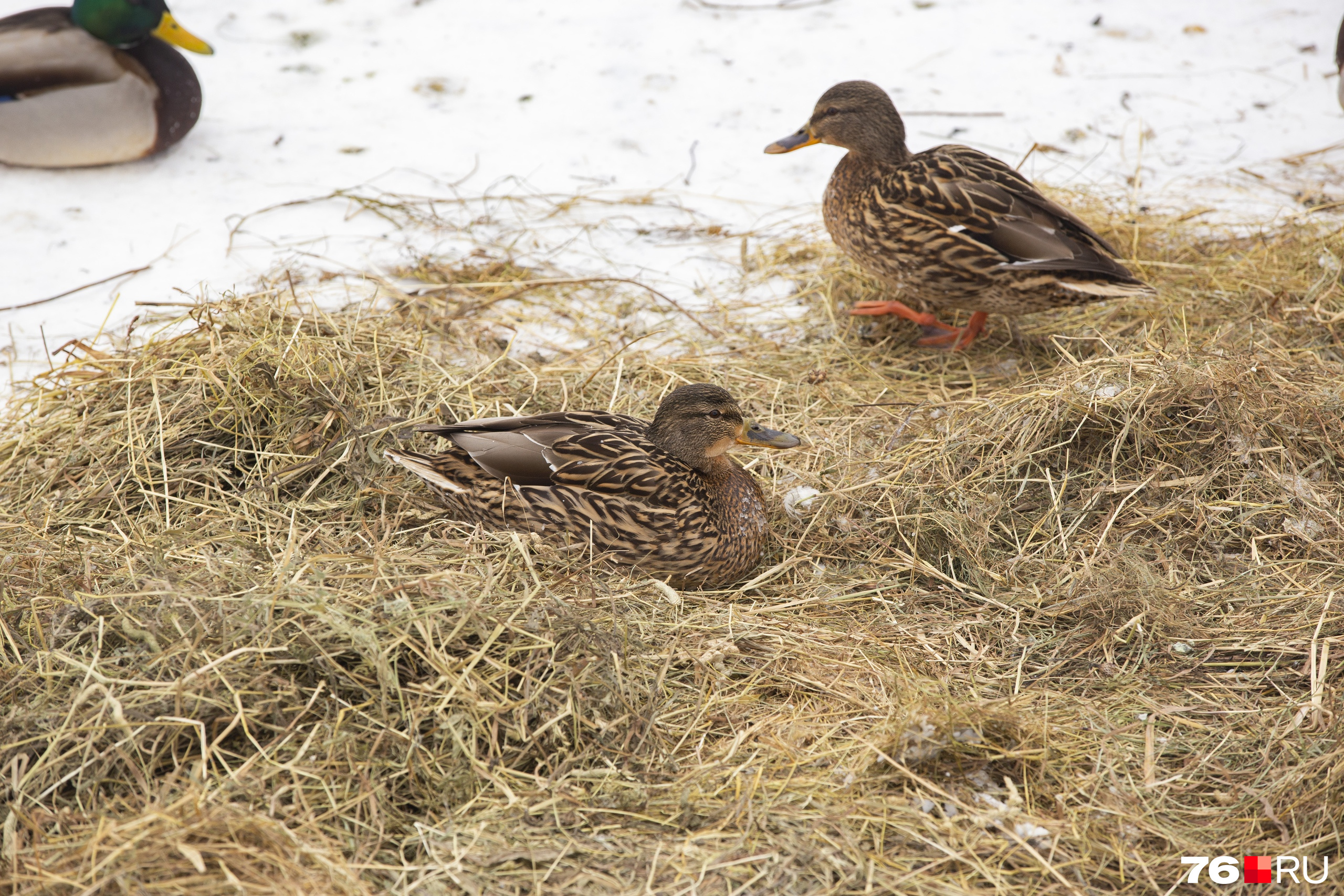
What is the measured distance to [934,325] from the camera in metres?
4.59

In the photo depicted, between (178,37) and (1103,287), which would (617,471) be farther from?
(178,37)

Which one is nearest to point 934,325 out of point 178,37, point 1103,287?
point 1103,287

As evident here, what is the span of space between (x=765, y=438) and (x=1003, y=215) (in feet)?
5.01

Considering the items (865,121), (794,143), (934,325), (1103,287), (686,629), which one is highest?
(865,121)

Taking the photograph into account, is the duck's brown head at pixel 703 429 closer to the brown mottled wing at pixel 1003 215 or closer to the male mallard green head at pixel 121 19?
the brown mottled wing at pixel 1003 215

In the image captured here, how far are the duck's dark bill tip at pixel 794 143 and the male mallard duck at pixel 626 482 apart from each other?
1.78m

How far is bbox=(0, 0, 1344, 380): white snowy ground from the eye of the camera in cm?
505

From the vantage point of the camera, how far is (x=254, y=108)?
596cm

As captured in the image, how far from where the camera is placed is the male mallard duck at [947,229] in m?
4.18

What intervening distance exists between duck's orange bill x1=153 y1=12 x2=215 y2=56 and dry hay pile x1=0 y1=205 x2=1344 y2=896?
227 cm

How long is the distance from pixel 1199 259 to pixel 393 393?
3.56m

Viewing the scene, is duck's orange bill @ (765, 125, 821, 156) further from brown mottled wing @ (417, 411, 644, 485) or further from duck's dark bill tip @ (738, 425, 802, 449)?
brown mottled wing @ (417, 411, 644, 485)

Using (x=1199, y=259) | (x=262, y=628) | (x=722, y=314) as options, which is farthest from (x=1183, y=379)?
(x=262, y=628)
